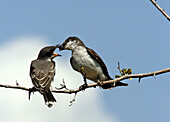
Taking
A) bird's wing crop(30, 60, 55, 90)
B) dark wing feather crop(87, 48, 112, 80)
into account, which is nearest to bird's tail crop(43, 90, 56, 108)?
bird's wing crop(30, 60, 55, 90)

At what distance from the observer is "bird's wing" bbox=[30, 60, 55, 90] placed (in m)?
8.20

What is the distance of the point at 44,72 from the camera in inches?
342

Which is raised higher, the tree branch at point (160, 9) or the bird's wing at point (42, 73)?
the tree branch at point (160, 9)

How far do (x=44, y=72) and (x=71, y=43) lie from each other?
1.21 meters

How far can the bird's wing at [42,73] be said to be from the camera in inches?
323

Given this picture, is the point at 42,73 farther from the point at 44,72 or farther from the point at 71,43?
the point at 71,43

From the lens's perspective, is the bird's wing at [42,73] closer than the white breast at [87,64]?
Yes

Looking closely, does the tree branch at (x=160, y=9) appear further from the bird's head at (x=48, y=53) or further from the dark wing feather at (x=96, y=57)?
the bird's head at (x=48, y=53)

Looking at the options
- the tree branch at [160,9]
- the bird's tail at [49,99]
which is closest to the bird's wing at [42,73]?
the bird's tail at [49,99]

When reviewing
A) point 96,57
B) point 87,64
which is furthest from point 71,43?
point 87,64

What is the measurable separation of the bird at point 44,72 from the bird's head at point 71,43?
0.44m

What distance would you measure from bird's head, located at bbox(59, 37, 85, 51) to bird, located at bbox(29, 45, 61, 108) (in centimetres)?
44

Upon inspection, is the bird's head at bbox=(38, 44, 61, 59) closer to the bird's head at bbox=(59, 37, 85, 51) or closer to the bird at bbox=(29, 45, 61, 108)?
the bird at bbox=(29, 45, 61, 108)

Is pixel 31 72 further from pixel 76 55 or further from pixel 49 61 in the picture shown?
pixel 76 55
